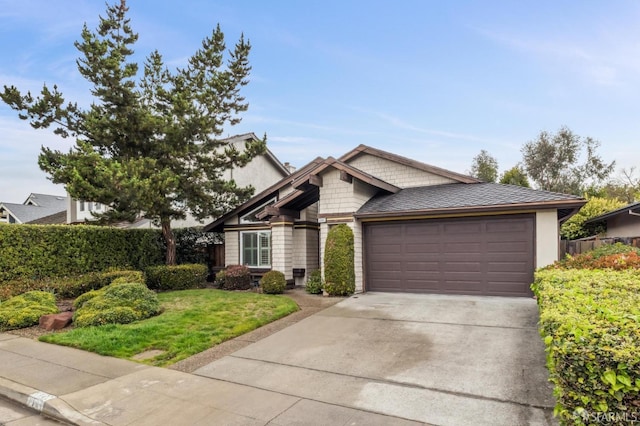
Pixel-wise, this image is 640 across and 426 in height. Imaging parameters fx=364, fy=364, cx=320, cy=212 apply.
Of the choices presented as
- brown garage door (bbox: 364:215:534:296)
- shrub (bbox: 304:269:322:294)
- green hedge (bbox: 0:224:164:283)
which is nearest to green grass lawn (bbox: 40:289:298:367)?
shrub (bbox: 304:269:322:294)

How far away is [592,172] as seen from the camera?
30172 mm

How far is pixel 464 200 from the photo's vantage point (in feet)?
35.6

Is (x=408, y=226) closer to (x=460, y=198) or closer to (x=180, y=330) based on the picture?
(x=460, y=198)

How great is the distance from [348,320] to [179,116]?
29.6 ft

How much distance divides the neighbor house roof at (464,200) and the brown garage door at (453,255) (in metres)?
Result: 0.50

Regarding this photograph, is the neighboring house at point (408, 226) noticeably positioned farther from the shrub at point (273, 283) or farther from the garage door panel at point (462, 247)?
the shrub at point (273, 283)

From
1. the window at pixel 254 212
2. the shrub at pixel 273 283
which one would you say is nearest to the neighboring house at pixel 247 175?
the window at pixel 254 212

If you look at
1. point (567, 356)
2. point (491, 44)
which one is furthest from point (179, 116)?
point (567, 356)

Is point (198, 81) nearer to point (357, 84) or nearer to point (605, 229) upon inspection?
point (357, 84)

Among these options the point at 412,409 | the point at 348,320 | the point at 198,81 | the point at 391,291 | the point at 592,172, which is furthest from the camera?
the point at 592,172

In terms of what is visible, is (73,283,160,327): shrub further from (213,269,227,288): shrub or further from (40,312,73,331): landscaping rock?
(213,269,227,288): shrub

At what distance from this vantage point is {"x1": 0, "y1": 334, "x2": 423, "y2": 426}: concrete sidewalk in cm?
407

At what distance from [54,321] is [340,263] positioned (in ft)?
23.9

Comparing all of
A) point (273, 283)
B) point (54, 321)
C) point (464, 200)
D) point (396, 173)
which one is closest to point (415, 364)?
point (464, 200)
